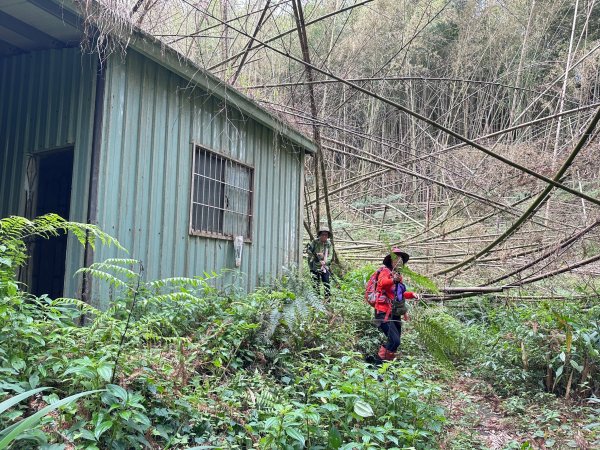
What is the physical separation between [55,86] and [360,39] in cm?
682

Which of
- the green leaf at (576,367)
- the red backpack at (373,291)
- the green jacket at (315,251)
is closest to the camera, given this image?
the green leaf at (576,367)

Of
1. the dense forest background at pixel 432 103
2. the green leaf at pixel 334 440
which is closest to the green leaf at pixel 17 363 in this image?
the green leaf at pixel 334 440

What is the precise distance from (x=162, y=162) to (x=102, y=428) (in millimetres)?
3792

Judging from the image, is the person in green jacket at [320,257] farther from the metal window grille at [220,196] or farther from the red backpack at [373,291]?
the red backpack at [373,291]

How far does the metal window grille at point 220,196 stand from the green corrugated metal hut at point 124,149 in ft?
0.05

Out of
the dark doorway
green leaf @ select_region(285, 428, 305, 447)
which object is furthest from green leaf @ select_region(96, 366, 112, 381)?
the dark doorway

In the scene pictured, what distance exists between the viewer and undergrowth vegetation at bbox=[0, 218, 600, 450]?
3004mm

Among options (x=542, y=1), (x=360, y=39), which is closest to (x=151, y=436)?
(x=360, y=39)

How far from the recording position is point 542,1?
11.8 meters

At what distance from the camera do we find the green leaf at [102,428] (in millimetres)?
2676

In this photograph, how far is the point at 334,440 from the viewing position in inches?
128

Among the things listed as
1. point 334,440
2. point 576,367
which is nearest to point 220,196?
point 334,440

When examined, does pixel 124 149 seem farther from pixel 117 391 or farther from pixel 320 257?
pixel 320 257

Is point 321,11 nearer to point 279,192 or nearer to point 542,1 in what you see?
point 279,192
